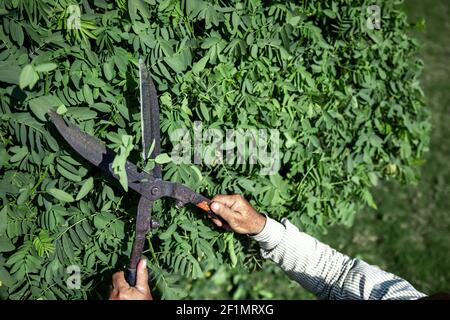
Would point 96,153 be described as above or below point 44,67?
below

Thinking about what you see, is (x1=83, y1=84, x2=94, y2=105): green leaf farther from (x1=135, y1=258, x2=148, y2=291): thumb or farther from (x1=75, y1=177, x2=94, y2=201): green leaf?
(x1=135, y1=258, x2=148, y2=291): thumb

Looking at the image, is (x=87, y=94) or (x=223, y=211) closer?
(x=87, y=94)

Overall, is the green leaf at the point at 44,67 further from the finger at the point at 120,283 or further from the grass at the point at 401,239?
the grass at the point at 401,239

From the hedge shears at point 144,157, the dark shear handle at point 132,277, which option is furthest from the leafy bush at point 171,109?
the dark shear handle at point 132,277

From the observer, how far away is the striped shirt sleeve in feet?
8.13

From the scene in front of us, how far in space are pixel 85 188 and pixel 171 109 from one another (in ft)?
1.67

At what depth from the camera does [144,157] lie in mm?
2100

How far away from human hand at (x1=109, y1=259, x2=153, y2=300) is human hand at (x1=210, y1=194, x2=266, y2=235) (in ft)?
1.35

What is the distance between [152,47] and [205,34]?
0.99 ft

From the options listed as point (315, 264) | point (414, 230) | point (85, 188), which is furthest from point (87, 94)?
point (414, 230)

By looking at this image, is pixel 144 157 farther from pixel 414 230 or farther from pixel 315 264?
pixel 414 230
